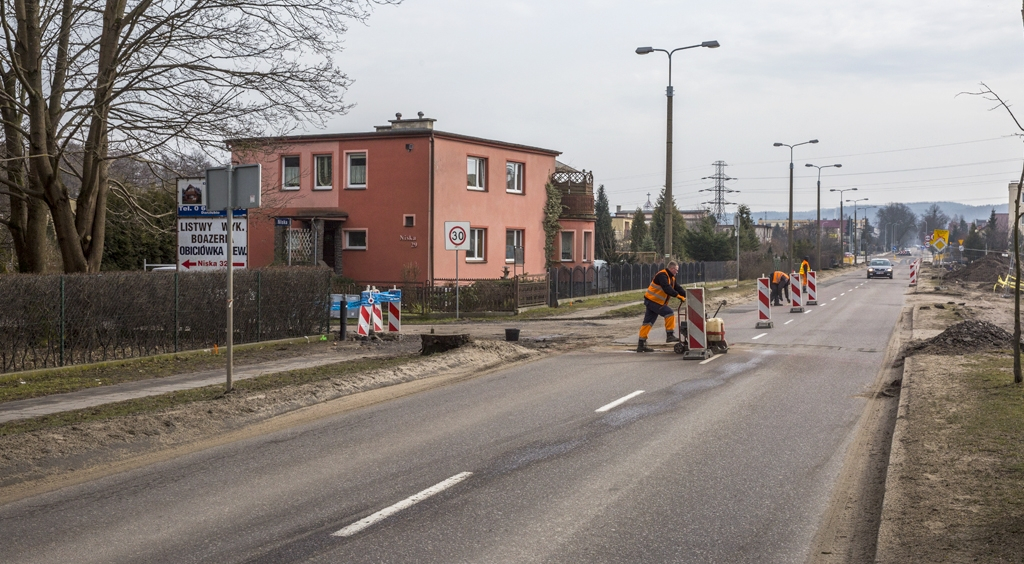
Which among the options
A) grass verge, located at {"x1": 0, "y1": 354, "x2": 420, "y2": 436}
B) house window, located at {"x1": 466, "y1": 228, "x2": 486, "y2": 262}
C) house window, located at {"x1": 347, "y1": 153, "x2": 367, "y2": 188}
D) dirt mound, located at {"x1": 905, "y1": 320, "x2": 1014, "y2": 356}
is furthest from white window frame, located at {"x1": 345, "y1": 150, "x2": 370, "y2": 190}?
dirt mound, located at {"x1": 905, "y1": 320, "x2": 1014, "y2": 356}

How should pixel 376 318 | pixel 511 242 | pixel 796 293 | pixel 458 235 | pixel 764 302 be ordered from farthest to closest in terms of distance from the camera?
1. pixel 511 242
2. pixel 796 293
3. pixel 458 235
4. pixel 764 302
5. pixel 376 318

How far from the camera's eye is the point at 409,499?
7.12 meters

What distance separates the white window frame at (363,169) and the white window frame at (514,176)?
596 cm

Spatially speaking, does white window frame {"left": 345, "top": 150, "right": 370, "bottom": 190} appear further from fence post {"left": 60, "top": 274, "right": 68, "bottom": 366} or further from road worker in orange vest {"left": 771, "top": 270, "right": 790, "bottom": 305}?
fence post {"left": 60, "top": 274, "right": 68, "bottom": 366}

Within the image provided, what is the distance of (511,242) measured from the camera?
39.1m

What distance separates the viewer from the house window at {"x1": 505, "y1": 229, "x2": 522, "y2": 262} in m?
38.7

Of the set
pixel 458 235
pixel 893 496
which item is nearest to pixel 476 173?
pixel 458 235

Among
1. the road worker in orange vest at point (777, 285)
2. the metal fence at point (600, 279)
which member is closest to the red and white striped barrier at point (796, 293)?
the road worker in orange vest at point (777, 285)

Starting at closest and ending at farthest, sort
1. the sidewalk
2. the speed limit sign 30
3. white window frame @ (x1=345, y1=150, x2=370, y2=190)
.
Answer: the sidewalk
the speed limit sign 30
white window frame @ (x1=345, y1=150, x2=370, y2=190)

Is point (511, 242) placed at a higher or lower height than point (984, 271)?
higher

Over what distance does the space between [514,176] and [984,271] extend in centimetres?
3865

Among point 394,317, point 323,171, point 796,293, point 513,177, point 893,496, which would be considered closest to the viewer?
point 893,496

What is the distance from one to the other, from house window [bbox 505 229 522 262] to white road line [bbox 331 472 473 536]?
101 ft

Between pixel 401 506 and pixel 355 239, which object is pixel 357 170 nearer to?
pixel 355 239
